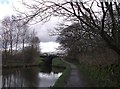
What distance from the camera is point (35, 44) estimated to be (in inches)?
3031

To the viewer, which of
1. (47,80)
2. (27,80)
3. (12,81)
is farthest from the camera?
(47,80)

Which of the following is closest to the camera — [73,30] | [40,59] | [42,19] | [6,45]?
[42,19]

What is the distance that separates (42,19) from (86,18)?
158 centimetres

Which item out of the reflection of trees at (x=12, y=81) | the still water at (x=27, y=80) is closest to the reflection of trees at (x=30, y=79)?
the still water at (x=27, y=80)

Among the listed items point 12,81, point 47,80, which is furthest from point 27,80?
point 47,80

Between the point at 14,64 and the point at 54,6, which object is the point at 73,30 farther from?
the point at 14,64

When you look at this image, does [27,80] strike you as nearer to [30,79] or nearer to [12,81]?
[30,79]

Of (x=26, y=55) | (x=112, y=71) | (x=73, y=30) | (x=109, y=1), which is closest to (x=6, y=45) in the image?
(x=26, y=55)

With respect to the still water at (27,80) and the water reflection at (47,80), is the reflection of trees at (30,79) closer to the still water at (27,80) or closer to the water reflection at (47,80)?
the still water at (27,80)

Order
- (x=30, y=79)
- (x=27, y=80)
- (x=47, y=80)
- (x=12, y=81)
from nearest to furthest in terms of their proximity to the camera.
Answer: (x=12, y=81), (x=27, y=80), (x=47, y=80), (x=30, y=79)

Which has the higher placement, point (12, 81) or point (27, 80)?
point (12, 81)

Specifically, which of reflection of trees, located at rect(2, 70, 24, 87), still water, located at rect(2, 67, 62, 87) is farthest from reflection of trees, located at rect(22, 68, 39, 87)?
reflection of trees, located at rect(2, 70, 24, 87)

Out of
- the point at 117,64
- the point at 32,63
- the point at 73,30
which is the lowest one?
the point at 32,63

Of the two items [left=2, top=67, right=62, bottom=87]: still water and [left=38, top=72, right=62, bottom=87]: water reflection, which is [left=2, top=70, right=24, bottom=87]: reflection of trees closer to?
[left=2, top=67, right=62, bottom=87]: still water
